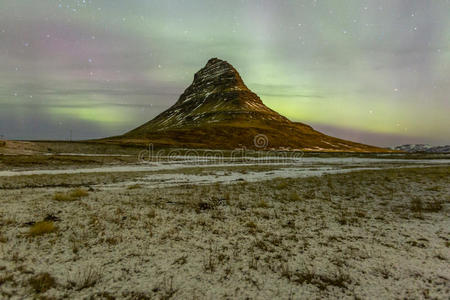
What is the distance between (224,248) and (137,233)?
11.0ft

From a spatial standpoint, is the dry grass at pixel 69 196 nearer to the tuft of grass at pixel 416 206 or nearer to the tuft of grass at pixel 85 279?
the tuft of grass at pixel 85 279

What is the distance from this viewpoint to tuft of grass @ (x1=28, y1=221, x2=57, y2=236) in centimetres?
804

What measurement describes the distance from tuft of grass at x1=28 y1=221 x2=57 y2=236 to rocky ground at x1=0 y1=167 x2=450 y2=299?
0.04m

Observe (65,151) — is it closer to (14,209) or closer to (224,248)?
(14,209)

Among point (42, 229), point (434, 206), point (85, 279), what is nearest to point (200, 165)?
point (434, 206)

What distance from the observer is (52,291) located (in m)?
5.08

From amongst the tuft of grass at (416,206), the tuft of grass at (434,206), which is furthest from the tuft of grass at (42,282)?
the tuft of grass at (434,206)

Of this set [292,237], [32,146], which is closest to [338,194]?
[292,237]

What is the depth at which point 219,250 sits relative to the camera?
23.9 feet

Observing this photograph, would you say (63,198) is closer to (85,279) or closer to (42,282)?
(42,282)

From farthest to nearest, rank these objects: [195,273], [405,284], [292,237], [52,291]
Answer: [292,237], [195,273], [405,284], [52,291]

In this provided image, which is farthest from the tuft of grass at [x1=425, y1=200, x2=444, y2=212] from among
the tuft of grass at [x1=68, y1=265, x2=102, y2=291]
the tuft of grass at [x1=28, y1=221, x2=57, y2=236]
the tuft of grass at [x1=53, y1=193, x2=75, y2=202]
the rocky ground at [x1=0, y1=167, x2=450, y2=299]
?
the tuft of grass at [x1=53, y1=193, x2=75, y2=202]

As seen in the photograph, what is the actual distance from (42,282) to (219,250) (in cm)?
447

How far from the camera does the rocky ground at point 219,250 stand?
17.4ft
